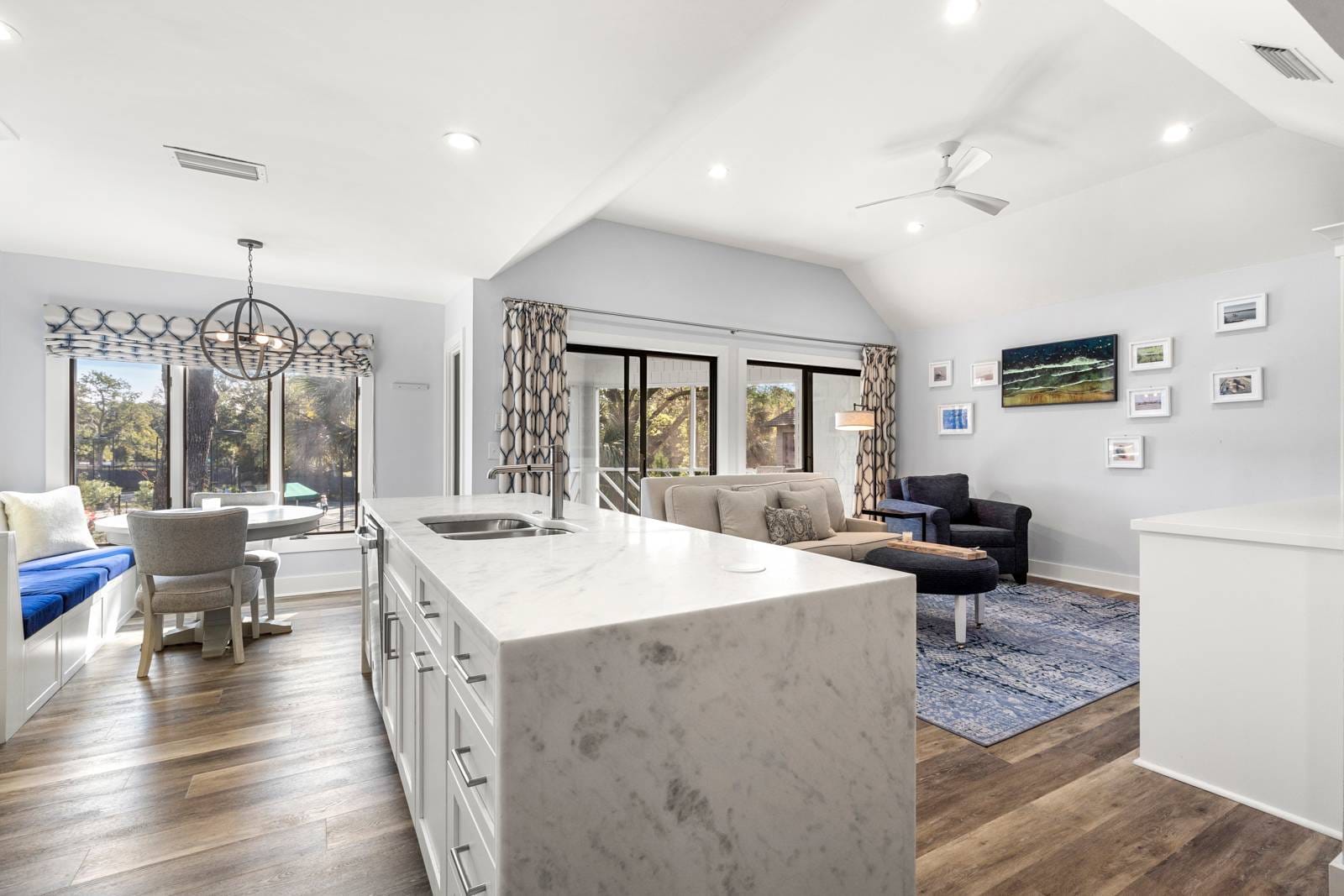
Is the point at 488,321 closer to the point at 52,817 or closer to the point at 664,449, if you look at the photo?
the point at 664,449

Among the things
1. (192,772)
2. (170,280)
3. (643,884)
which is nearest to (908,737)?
(643,884)

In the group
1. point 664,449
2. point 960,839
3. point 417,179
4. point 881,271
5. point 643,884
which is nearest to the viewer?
point 643,884

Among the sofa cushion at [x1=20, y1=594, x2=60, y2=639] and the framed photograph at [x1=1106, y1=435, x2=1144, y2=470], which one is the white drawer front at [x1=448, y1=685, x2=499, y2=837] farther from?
the framed photograph at [x1=1106, y1=435, x2=1144, y2=470]

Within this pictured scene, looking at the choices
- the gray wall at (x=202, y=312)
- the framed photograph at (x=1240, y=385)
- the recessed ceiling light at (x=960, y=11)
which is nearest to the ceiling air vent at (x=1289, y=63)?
the recessed ceiling light at (x=960, y=11)

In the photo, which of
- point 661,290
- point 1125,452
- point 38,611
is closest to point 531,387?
point 661,290

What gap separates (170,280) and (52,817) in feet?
12.8

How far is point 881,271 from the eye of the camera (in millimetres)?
6438

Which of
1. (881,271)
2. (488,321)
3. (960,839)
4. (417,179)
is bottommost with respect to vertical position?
(960,839)

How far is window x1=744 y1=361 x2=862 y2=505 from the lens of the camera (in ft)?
20.7

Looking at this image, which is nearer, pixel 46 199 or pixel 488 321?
pixel 46 199

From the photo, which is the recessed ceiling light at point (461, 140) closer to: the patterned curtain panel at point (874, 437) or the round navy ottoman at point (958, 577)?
the round navy ottoman at point (958, 577)

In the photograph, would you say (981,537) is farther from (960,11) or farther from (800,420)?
(960,11)

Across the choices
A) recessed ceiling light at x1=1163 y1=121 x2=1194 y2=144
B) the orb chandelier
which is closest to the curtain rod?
the orb chandelier

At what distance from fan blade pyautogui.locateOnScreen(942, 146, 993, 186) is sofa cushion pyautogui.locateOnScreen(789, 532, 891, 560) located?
239 cm
